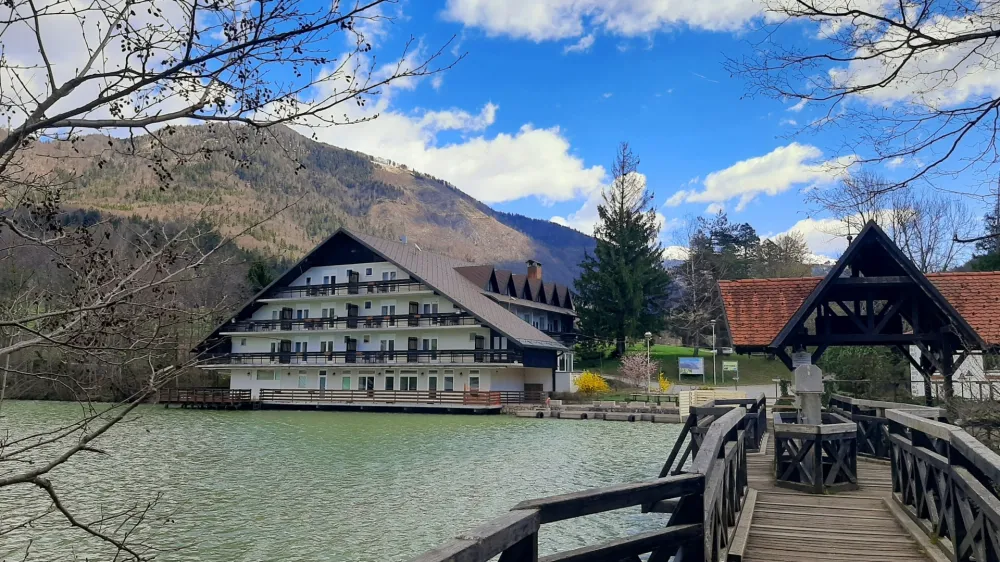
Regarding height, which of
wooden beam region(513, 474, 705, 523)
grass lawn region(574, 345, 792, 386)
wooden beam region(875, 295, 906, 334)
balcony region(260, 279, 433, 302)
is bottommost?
grass lawn region(574, 345, 792, 386)

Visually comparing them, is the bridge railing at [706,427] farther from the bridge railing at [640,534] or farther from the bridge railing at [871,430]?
the bridge railing at [640,534]

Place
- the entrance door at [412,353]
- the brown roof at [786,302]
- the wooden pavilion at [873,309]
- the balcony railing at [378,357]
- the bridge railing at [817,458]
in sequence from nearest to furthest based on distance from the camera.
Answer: the bridge railing at [817,458]
the wooden pavilion at [873,309]
the brown roof at [786,302]
the balcony railing at [378,357]
the entrance door at [412,353]

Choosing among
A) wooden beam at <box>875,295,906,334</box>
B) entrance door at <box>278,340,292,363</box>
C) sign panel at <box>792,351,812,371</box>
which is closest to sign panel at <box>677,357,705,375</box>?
entrance door at <box>278,340,292,363</box>

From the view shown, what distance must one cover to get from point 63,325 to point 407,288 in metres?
38.5

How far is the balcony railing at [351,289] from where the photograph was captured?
139 ft

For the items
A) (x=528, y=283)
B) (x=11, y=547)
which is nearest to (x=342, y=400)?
(x=528, y=283)

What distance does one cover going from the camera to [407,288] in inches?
1667

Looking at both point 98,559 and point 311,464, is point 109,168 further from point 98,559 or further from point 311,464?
point 311,464

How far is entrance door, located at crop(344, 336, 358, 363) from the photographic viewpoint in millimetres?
43125

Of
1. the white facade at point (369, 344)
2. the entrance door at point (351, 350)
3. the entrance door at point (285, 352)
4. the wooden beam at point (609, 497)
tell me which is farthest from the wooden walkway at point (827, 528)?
the entrance door at point (285, 352)

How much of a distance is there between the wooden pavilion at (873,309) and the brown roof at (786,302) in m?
0.01

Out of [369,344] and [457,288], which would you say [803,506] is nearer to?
[457,288]

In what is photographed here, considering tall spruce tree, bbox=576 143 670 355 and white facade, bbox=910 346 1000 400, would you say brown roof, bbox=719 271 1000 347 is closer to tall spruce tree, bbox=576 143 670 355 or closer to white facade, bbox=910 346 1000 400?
white facade, bbox=910 346 1000 400

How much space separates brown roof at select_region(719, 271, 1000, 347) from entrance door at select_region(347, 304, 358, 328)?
3367 cm
